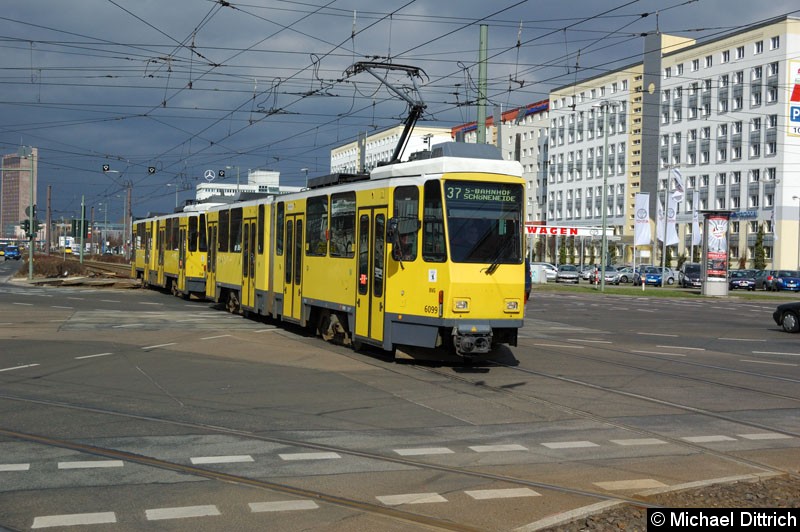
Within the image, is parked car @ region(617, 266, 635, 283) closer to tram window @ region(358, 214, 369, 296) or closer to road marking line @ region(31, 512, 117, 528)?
tram window @ region(358, 214, 369, 296)

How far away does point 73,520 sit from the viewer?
6.19 meters

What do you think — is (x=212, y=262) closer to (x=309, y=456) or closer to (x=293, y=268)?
(x=293, y=268)

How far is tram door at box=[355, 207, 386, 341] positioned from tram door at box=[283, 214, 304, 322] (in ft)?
12.1

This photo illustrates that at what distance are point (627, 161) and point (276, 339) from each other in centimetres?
8555

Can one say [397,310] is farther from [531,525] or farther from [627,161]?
[627,161]

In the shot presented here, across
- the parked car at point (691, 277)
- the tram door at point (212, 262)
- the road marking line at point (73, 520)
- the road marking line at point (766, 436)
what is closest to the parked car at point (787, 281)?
the parked car at point (691, 277)

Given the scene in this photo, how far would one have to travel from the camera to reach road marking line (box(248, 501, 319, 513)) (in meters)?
6.60

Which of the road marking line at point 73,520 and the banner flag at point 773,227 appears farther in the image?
the banner flag at point 773,227

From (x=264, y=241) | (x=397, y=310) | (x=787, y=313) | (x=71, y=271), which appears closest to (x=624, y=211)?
(x=71, y=271)

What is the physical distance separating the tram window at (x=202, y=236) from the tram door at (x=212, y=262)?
548 mm

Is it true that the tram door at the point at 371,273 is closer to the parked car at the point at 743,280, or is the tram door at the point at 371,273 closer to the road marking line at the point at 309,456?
the road marking line at the point at 309,456

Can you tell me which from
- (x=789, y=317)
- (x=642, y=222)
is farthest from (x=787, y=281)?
(x=789, y=317)

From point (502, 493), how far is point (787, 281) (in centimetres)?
5885

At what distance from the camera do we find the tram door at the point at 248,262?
24.3 m
